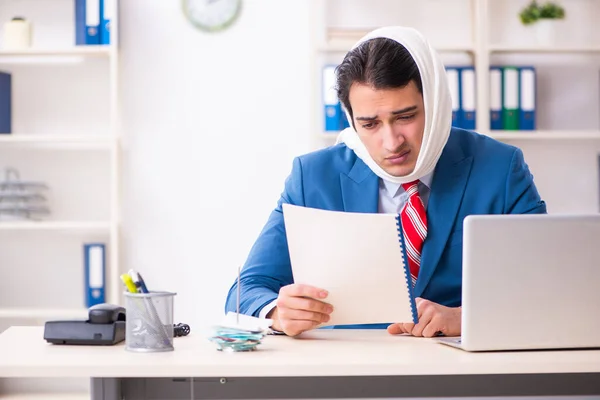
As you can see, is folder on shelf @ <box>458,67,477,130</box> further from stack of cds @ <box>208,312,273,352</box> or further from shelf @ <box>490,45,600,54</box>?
stack of cds @ <box>208,312,273,352</box>

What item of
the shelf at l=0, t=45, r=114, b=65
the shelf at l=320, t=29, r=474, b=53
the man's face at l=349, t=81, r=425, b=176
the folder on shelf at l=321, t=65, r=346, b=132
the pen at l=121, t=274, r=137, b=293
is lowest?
the pen at l=121, t=274, r=137, b=293

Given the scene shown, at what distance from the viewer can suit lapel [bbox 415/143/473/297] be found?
197cm

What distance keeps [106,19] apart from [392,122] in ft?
7.13

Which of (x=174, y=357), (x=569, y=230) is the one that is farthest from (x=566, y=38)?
(x=174, y=357)

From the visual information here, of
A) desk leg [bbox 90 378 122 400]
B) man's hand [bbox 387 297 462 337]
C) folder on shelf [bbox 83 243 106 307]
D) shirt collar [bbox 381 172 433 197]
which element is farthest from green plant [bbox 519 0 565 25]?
desk leg [bbox 90 378 122 400]

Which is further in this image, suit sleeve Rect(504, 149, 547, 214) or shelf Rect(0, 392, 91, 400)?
shelf Rect(0, 392, 91, 400)

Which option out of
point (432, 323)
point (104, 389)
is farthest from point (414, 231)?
point (104, 389)

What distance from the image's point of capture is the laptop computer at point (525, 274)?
1.38 m

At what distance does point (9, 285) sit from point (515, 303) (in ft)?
10.2

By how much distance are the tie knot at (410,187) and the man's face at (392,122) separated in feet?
0.20

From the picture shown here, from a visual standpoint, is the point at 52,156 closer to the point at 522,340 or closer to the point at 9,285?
the point at 9,285

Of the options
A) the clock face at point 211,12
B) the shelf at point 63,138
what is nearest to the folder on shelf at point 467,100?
the clock face at point 211,12

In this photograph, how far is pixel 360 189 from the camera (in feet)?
6.80

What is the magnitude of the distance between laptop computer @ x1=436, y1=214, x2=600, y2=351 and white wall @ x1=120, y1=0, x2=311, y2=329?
261cm
